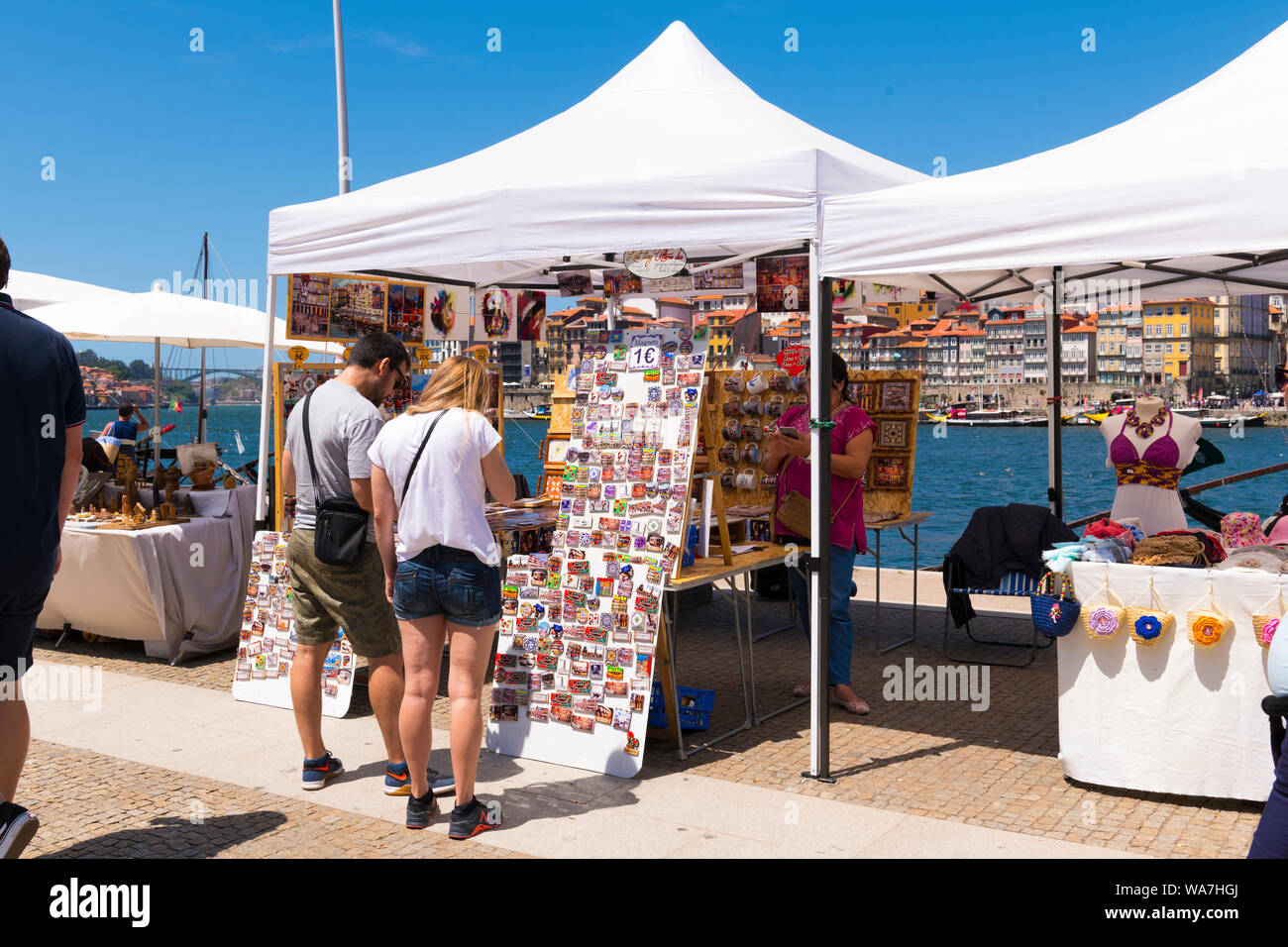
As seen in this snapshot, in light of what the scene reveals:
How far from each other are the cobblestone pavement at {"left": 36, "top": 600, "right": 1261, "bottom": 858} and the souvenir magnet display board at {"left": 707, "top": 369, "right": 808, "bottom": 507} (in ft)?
3.29

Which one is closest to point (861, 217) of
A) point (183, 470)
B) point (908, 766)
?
point (908, 766)

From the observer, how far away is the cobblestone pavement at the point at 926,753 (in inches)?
154

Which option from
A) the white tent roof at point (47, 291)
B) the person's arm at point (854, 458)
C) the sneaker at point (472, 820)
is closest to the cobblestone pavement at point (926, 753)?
the sneaker at point (472, 820)

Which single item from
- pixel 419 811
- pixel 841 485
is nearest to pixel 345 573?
pixel 419 811

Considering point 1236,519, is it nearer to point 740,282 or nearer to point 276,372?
point 740,282

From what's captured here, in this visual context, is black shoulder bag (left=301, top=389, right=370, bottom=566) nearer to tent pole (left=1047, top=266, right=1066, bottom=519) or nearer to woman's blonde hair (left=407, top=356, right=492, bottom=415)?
woman's blonde hair (left=407, top=356, right=492, bottom=415)

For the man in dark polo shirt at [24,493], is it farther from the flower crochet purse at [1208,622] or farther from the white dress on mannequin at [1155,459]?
the white dress on mannequin at [1155,459]

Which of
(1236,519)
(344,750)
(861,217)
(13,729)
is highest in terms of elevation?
(861,217)

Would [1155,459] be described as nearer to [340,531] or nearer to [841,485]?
[841,485]

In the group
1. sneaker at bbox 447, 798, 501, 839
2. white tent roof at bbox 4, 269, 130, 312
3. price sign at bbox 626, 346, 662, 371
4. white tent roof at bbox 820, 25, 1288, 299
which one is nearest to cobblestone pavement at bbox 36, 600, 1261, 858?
sneaker at bbox 447, 798, 501, 839

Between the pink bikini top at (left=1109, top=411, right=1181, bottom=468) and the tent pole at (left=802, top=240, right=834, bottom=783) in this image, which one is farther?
the pink bikini top at (left=1109, top=411, right=1181, bottom=468)

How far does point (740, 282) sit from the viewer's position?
7012mm

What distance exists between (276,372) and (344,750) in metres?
2.36

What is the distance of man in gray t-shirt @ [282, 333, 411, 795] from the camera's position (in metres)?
4.20
